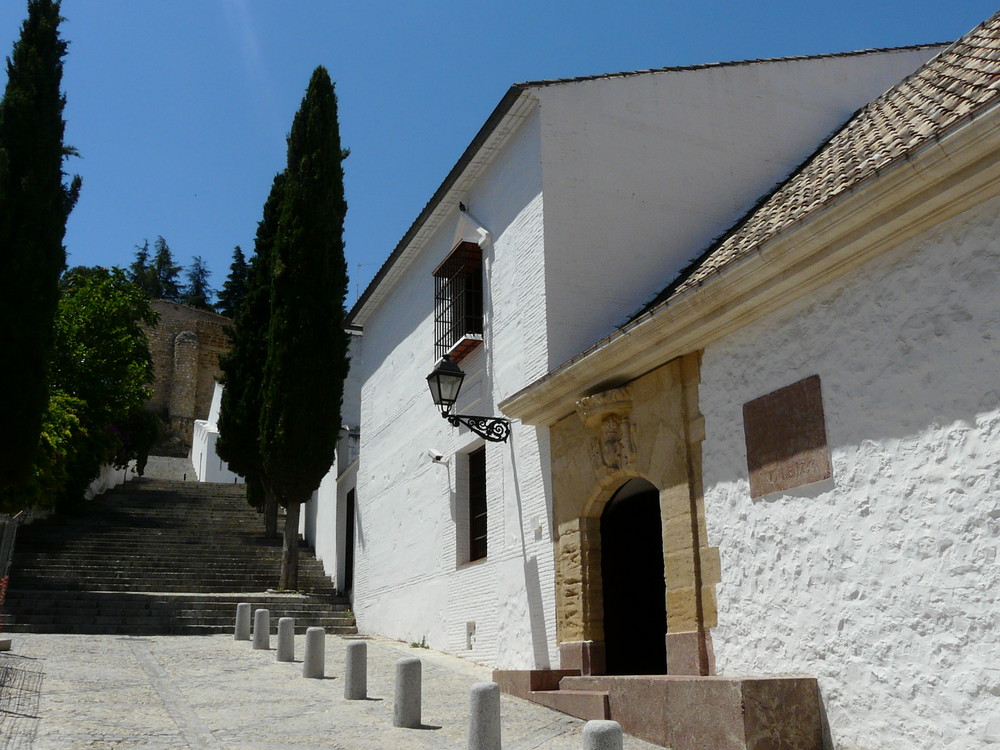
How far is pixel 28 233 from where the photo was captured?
16312 millimetres

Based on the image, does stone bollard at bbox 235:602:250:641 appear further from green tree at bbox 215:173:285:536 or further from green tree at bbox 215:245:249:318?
green tree at bbox 215:245:249:318

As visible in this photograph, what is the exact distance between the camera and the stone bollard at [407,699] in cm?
789

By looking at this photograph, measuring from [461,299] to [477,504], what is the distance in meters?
2.71

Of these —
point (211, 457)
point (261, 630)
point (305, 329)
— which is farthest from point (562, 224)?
point (211, 457)

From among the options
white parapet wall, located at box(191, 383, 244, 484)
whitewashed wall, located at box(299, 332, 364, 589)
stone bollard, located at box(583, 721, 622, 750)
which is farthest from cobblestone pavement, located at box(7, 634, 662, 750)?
white parapet wall, located at box(191, 383, 244, 484)

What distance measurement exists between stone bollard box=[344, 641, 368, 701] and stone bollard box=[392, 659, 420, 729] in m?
1.22

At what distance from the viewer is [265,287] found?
74.4 feet

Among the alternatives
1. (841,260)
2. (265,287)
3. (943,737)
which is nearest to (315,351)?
(265,287)

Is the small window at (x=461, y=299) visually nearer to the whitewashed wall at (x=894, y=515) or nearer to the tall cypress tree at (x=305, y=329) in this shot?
Result: the tall cypress tree at (x=305, y=329)

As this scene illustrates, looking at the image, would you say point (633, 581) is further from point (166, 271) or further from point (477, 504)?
point (166, 271)

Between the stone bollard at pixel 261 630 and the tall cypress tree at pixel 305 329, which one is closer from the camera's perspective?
the stone bollard at pixel 261 630

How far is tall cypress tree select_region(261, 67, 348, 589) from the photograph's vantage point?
58.0 ft

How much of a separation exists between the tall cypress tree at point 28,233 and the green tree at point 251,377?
526 centimetres

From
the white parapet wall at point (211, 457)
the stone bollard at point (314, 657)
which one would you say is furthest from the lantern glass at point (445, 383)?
the white parapet wall at point (211, 457)
